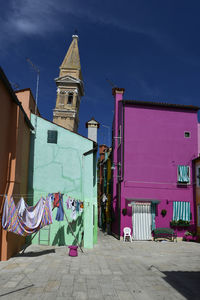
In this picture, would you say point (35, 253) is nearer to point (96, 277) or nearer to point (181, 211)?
point (96, 277)

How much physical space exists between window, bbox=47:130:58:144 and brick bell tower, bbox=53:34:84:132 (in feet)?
73.0

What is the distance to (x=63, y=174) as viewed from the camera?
1403 cm

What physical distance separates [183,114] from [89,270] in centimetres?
1517

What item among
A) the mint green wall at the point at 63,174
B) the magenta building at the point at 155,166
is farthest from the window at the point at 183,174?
the mint green wall at the point at 63,174

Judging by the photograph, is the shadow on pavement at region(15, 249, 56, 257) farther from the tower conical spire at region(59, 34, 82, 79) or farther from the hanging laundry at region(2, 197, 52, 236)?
the tower conical spire at region(59, 34, 82, 79)

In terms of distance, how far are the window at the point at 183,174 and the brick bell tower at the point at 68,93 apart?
67.5 ft

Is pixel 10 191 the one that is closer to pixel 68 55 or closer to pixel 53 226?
pixel 53 226

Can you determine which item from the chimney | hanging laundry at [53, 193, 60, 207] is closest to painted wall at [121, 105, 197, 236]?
the chimney

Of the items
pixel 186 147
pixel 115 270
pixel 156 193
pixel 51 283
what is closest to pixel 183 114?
pixel 186 147

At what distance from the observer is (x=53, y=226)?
1336 cm

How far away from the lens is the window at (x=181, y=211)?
18.3 m

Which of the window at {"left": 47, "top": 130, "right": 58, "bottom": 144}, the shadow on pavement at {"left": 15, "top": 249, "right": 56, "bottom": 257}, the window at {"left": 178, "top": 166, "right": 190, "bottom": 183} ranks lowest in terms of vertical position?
the shadow on pavement at {"left": 15, "top": 249, "right": 56, "bottom": 257}

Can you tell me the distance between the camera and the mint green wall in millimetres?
13438

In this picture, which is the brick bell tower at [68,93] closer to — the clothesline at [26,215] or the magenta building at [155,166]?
the magenta building at [155,166]
